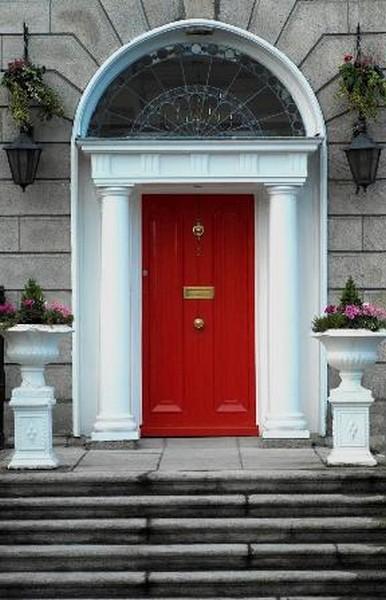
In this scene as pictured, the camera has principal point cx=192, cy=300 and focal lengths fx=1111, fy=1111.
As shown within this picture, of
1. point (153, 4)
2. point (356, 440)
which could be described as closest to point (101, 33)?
point (153, 4)

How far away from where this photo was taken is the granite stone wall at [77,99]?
34.1 feet

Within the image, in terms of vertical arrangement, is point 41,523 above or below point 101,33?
below

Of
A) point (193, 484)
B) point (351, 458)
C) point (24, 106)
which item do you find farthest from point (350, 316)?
point (24, 106)

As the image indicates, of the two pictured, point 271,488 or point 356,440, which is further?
point 356,440

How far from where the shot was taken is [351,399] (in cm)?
881

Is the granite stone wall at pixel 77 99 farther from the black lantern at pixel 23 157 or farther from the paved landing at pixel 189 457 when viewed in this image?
the paved landing at pixel 189 457

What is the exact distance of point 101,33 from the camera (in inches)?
409

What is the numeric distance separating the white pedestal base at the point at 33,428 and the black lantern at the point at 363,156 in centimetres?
354

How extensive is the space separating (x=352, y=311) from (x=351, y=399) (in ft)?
2.29

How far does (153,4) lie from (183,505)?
4.86 metres

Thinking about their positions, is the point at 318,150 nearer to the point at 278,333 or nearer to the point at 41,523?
the point at 278,333

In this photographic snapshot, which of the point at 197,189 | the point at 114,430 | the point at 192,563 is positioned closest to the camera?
the point at 192,563

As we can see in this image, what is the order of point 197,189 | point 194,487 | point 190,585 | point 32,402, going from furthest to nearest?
point 197,189
point 32,402
point 194,487
point 190,585

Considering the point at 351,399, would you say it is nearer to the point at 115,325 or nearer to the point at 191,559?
the point at 191,559
